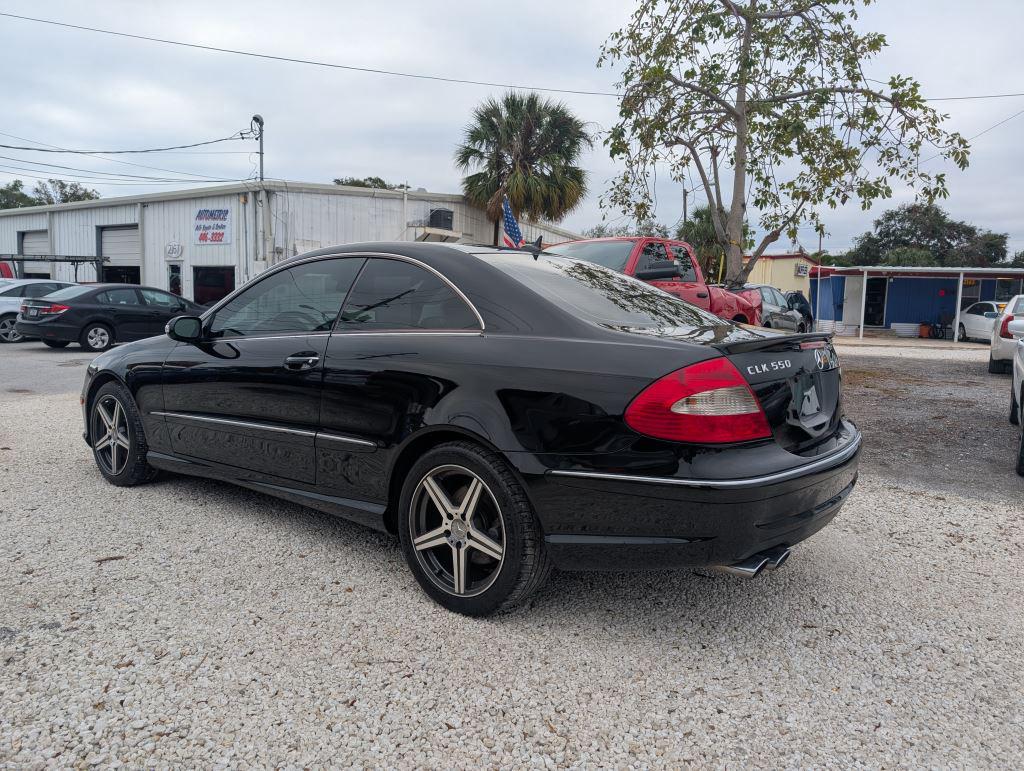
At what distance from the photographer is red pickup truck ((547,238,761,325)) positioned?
8.19 meters

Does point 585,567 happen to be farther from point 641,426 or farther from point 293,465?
point 293,465

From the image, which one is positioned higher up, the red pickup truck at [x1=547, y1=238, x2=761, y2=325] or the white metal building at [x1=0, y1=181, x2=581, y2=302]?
the white metal building at [x1=0, y1=181, x2=581, y2=302]

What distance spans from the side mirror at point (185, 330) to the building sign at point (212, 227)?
21.7 metres

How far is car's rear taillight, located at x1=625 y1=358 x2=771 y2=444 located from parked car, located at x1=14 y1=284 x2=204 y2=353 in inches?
513

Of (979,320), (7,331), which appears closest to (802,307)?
(979,320)

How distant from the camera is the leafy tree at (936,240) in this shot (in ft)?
157

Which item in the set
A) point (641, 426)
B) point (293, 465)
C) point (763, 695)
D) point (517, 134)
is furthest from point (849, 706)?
point (517, 134)

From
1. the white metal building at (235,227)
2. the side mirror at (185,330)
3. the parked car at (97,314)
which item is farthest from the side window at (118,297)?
the side mirror at (185,330)

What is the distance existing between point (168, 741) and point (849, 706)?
2060 mm

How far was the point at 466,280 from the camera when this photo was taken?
3.09 meters

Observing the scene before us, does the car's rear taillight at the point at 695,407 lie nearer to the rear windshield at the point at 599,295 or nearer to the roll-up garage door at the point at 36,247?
the rear windshield at the point at 599,295

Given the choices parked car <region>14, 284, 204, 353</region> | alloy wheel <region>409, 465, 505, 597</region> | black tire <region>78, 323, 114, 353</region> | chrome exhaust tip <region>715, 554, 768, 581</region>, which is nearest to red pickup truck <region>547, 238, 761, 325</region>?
alloy wheel <region>409, 465, 505, 597</region>

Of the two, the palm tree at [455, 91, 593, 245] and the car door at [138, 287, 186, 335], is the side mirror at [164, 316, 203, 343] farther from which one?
the palm tree at [455, 91, 593, 245]

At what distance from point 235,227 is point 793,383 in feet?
77.8
